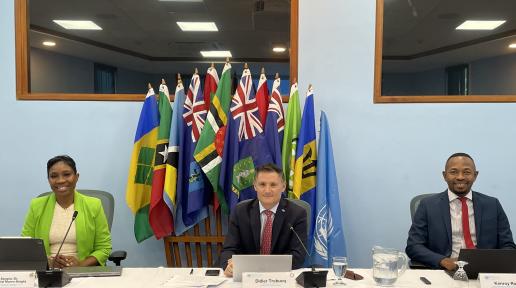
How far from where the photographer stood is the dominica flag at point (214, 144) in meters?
3.00

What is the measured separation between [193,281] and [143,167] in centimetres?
145

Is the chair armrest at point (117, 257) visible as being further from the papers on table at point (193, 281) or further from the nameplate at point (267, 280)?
the nameplate at point (267, 280)

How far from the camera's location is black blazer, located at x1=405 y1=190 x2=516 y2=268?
2.39 meters

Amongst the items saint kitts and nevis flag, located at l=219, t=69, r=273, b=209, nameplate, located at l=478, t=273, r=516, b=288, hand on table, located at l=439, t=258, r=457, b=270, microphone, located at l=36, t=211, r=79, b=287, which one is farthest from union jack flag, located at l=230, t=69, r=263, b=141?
nameplate, located at l=478, t=273, r=516, b=288

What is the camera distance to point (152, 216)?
304 cm

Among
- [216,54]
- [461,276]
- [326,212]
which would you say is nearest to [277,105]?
[216,54]

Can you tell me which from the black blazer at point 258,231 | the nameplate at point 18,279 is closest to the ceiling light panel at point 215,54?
the black blazer at point 258,231

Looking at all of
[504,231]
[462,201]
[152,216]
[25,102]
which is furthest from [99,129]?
[504,231]

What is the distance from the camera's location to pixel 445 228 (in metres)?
2.41

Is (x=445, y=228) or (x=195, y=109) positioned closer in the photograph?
(x=445, y=228)

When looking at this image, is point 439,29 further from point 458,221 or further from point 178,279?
point 178,279

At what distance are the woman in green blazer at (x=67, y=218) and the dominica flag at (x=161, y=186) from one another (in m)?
0.58

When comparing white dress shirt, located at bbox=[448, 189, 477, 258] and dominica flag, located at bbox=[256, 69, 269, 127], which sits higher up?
dominica flag, located at bbox=[256, 69, 269, 127]

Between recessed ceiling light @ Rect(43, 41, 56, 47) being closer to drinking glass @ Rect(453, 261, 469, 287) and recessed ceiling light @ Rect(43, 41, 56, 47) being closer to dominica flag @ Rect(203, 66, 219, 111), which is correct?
dominica flag @ Rect(203, 66, 219, 111)
